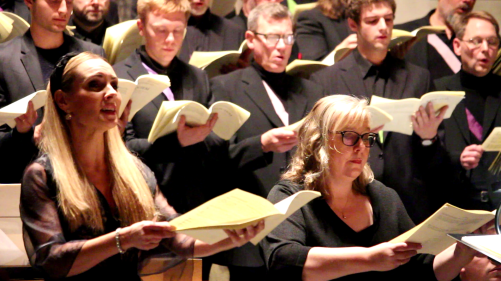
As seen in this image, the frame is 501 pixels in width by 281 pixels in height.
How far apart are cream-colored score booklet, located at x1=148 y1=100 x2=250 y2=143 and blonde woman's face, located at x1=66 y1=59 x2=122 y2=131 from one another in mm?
795

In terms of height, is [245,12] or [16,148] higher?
[245,12]

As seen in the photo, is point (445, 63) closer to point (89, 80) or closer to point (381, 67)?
point (381, 67)

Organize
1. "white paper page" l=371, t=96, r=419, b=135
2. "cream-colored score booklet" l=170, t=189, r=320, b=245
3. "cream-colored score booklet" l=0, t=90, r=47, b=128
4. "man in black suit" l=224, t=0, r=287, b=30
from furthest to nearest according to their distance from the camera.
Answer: "man in black suit" l=224, t=0, r=287, b=30, "white paper page" l=371, t=96, r=419, b=135, "cream-colored score booklet" l=0, t=90, r=47, b=128, "cream-colored score booklet" l=170, t=189, r=320, b=245

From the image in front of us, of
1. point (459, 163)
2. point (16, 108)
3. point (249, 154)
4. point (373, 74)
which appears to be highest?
point (16, 108)

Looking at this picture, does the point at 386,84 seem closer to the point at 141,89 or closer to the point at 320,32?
the point at 320,32

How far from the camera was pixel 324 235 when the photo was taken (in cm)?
242

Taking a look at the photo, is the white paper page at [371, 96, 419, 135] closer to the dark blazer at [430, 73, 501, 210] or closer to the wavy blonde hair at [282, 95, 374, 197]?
the dark blazer at [430, 73, 501, 210]

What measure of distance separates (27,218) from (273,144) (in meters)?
1.51

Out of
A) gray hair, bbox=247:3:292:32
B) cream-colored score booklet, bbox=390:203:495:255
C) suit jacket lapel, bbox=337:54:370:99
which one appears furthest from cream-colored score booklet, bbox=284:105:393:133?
cream-colored score booklet, bbox=390:203:495:255

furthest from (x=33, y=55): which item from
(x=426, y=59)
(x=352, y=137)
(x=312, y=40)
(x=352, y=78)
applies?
(x=426, y=59)

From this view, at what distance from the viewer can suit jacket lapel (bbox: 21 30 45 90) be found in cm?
319

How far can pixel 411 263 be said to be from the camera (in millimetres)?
2494

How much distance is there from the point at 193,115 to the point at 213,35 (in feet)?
4.15

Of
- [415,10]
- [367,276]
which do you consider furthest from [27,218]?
[415,10]
